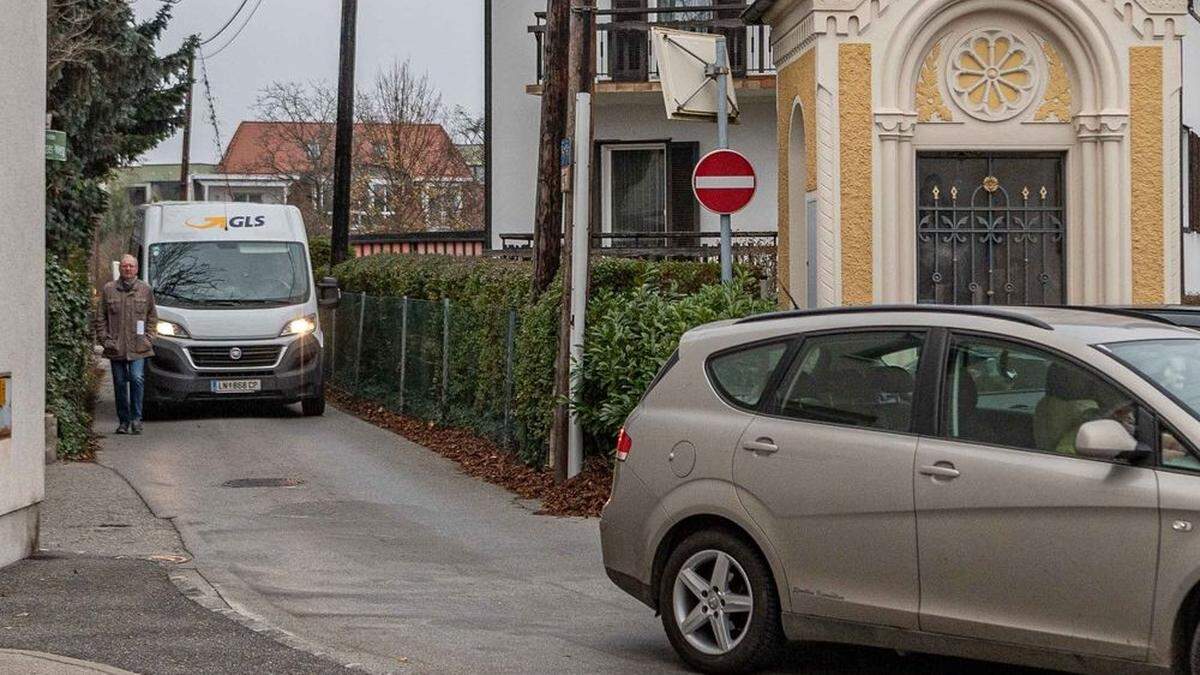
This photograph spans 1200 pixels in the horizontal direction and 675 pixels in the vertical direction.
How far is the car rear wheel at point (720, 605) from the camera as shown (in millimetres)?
7695

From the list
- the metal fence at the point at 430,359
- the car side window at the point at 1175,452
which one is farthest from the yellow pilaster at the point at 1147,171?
the car side window at the point at 1175,452

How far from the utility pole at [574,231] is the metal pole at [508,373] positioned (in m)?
1.76

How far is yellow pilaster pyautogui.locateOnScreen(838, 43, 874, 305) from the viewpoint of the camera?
18.3m

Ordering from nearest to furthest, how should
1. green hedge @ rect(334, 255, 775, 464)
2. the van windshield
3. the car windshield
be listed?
the car windshield < green hedge @ rect(334, 255, 775, 464) < the van windshield

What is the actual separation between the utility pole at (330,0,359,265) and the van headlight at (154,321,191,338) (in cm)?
1017

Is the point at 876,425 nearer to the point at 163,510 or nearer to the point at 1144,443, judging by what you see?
the point at 1144,443

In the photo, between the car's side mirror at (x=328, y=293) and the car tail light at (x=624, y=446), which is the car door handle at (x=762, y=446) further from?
the car's side mirror at (x=328, y=293)

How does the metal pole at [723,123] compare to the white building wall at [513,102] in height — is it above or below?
below

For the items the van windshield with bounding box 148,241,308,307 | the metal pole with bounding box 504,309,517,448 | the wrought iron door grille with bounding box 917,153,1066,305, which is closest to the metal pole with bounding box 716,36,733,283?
the metal pole with bounding box 504,309,517,448

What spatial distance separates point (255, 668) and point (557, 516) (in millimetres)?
6676

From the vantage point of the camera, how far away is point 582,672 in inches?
316

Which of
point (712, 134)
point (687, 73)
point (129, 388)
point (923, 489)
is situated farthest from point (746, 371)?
point (712, 134)

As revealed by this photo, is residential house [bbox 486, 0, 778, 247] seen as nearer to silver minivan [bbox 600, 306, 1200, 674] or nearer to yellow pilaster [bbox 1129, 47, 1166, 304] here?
yellow pilaster [bbox 1129, 47, 1166, 304]

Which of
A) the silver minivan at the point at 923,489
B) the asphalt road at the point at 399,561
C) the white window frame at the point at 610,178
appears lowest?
the asphalt road at the point at 399,561
